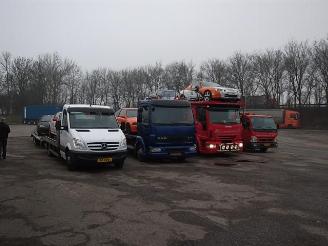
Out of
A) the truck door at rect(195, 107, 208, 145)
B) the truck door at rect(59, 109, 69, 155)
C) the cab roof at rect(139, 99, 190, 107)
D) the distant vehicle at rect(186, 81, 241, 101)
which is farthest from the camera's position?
the distant vehicle at rect(186, 81, 241, 101)

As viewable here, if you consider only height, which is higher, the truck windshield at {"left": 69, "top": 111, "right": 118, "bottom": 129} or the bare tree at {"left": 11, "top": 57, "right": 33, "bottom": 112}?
the bare tree at {"left": 11, "top": 57, "right": 33, "bottom": 112}

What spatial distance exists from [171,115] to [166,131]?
758 mm

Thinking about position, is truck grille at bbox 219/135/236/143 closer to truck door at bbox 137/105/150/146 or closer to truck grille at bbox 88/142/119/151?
truck door at bbox 137/105/150/146

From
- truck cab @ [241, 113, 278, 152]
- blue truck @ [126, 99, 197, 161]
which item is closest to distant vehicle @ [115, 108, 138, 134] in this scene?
blue truck @ [126, 99, 197, 161]

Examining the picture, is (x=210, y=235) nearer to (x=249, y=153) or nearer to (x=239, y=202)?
(x=239, y=202)

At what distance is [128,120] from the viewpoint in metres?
19.5

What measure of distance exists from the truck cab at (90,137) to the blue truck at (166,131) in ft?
5.34

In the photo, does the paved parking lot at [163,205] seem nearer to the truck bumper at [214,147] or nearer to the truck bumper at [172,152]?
the truck bumper at [172,152]

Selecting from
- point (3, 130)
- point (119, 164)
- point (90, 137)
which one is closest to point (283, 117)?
point (119, 164)

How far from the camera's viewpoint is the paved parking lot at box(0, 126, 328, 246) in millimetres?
6879

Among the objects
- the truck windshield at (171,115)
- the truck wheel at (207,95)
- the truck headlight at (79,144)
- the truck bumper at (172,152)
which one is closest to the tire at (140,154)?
the truck bumper at (172,152)

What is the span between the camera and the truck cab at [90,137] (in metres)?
13.7

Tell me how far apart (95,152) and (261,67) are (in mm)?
71478

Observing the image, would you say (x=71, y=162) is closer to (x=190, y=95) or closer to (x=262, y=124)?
(x=190, y=95)
